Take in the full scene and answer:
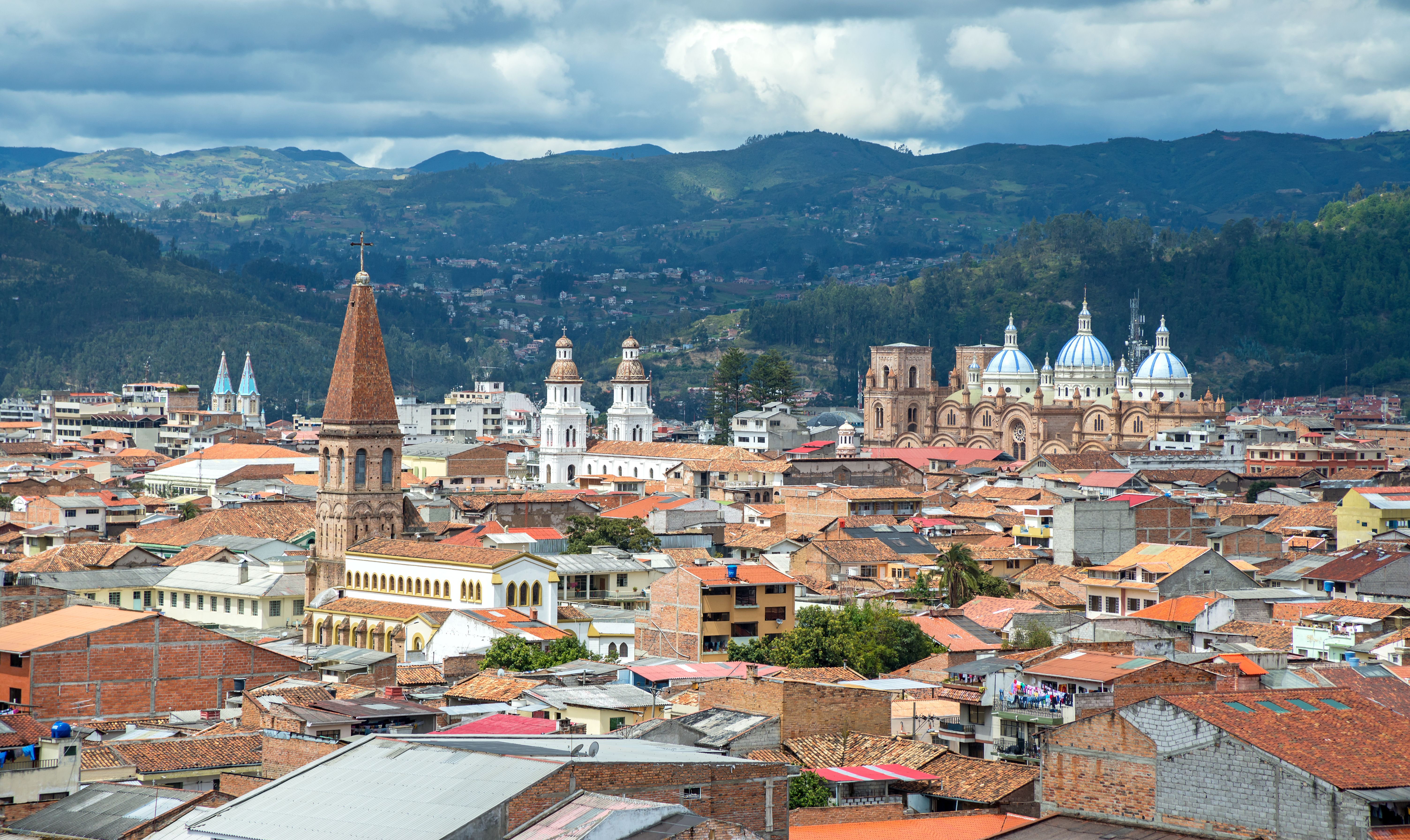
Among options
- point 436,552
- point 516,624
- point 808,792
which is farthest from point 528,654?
point 808,792

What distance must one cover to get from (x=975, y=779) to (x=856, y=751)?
302 centimetres

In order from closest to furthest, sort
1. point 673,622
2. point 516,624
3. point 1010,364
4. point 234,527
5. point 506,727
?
point 506,727, point 516,624, point 673,622, point 234,527, point 1010,364

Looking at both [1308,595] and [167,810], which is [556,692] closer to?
[167,810]

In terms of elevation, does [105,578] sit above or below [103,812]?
above

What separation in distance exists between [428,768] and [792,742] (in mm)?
12573

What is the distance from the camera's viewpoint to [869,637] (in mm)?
50781

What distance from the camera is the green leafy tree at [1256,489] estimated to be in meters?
105

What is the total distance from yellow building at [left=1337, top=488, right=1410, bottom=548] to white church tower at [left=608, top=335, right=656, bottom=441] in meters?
59.7

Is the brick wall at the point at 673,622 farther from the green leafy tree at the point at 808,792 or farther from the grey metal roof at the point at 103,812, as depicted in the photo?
the grey metal roof at the point at 103,812

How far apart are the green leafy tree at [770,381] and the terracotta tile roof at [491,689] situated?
115 meters

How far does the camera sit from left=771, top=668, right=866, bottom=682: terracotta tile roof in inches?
1714

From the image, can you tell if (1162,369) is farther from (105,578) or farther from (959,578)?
(105,578)

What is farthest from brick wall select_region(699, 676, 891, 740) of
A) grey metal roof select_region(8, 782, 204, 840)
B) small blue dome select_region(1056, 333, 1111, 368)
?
small blue dome select_region(1056, 333, 1111, 368)

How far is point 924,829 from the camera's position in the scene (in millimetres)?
30875
